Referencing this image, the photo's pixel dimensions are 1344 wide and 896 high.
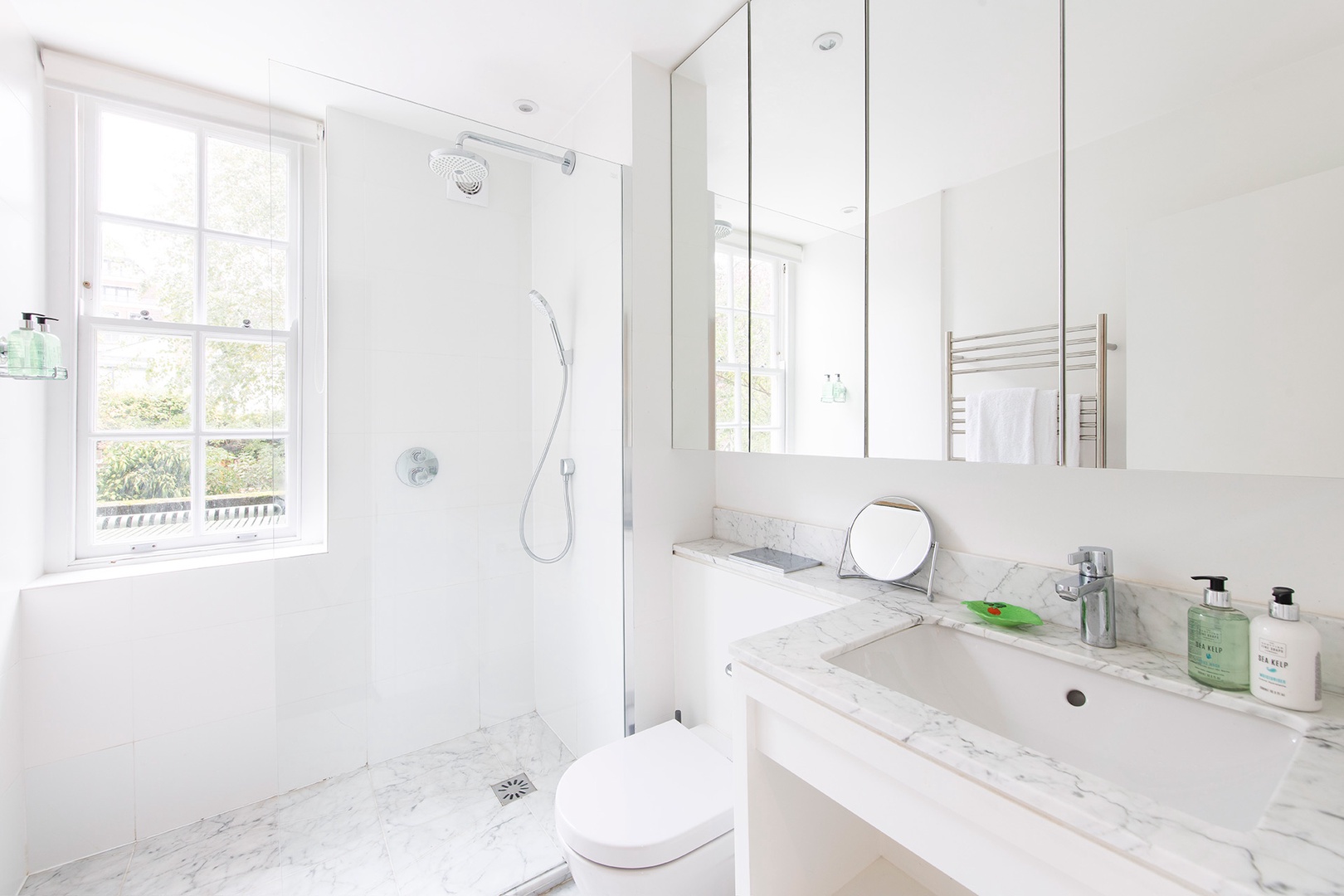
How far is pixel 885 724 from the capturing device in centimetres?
76

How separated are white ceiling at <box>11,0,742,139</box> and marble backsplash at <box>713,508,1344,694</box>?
1.56 metres

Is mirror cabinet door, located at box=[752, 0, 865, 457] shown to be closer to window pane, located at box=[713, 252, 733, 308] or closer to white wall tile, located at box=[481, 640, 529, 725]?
window pane, located at box=[713, 252, 733, 308]

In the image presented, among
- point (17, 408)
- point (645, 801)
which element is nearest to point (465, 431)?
point (645, 801)

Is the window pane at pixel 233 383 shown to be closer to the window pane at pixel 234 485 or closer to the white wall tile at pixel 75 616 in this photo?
the window pane at pixel 234 485

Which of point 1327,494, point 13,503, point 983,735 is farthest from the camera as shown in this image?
point 13,503

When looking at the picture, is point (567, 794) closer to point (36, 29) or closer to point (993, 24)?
point (993, 24)

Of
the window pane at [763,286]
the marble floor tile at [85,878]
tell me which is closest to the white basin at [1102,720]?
the window pane at [763,286]

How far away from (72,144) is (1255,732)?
10.3 ft

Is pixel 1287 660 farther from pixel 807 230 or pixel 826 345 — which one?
pixel 807 230

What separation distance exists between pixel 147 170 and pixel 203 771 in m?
1.97

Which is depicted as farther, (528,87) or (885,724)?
(528,87)

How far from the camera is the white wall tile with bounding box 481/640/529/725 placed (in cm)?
169

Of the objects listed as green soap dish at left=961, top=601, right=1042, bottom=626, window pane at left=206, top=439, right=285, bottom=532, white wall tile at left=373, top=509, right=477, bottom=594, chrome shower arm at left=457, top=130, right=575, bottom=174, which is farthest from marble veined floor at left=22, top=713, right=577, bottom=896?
chrome shower arm at left=457, top=130, right=575, bottom=174

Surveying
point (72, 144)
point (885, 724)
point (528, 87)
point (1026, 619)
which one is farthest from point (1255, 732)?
point (72, 144)
